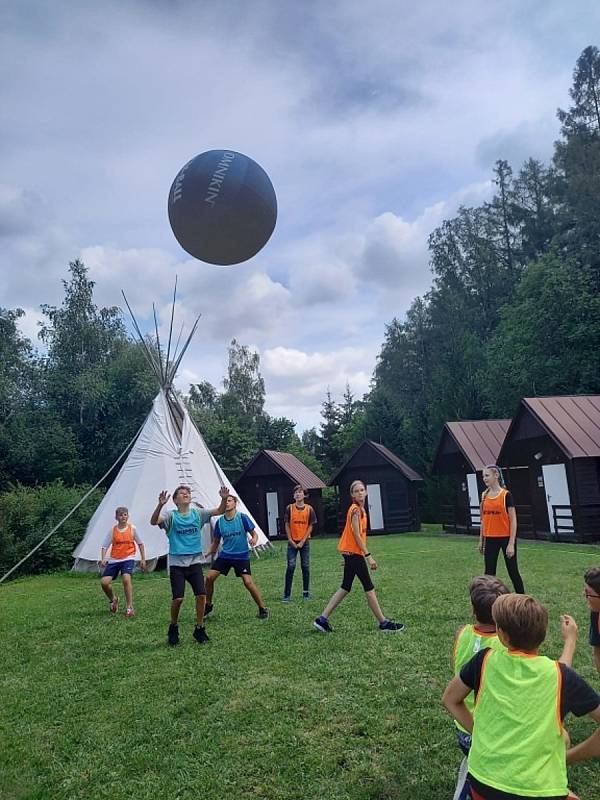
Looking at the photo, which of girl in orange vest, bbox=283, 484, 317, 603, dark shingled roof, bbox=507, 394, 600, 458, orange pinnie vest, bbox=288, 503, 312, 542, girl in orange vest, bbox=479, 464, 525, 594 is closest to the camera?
girl in orange vest, bbox=479, 464, 525, 594

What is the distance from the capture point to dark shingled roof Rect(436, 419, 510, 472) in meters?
23.8

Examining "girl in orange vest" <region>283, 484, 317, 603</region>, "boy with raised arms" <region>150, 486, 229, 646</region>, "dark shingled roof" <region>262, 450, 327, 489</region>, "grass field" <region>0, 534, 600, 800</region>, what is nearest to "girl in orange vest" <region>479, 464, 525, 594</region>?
"grass field" <region>0, 534, 600, 800</region>

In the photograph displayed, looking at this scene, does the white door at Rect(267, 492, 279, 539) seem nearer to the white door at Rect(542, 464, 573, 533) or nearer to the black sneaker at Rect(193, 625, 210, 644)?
the white door at Rect(542, 464, 573, 533)

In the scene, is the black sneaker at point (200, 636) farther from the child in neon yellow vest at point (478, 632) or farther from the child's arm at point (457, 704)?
the child's arm at point (457, 704)

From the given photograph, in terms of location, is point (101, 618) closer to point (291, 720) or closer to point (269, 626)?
point (269, 626)

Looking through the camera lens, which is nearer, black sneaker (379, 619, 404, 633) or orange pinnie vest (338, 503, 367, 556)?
black sneaker (379, 619, 404, 633)

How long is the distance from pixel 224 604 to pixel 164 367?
1020 centimetres

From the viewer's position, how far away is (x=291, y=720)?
169 inches

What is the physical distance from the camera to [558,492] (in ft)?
62.5

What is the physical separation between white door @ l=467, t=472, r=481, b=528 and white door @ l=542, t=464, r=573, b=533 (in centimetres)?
435

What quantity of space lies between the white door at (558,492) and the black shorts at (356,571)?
13580 mm

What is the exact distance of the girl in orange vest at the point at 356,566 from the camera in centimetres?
669

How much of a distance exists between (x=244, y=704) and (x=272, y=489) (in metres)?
25.0

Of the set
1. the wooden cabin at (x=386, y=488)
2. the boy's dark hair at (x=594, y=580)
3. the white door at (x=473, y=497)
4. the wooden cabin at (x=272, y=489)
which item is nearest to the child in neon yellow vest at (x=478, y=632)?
the boy's dark hair at (x=594, y=580)
